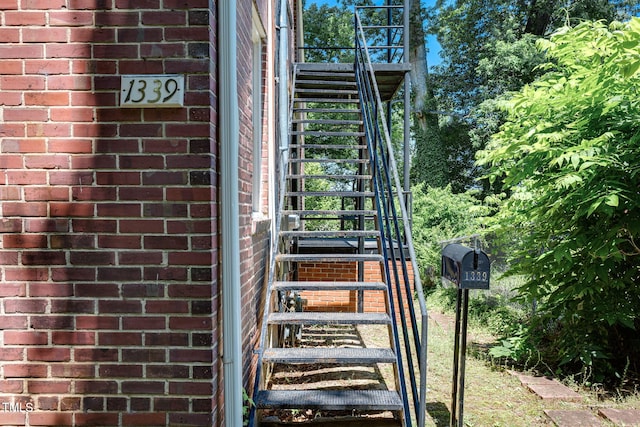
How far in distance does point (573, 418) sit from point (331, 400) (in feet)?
6.89

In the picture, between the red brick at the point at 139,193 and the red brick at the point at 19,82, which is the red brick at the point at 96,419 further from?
the red brick at the point at 19,82

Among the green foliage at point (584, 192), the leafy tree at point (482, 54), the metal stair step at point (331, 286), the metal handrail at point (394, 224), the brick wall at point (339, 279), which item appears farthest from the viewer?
the leafy tree at point (482, 54)

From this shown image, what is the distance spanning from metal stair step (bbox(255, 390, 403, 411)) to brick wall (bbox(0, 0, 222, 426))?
89 centimetres

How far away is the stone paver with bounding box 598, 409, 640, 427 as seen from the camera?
373 centimetres

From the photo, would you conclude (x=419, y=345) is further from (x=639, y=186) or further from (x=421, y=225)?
(x=421, y=225)

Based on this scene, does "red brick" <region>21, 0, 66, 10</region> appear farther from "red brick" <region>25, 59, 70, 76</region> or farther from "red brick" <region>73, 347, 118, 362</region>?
"red brick" <region>73, 347, 118, 362</region>

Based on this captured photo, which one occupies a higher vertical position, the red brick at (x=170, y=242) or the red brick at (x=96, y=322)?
the red brick at (x=170, y=242)

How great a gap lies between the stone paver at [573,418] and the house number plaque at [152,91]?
3.70 metres

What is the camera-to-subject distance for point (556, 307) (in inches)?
205

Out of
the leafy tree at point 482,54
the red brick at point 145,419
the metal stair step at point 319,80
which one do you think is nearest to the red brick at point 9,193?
the red brick at point 145,419

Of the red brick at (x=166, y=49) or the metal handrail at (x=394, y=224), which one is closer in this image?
the red brick at (x=166, y=49)

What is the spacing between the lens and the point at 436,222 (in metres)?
13.0

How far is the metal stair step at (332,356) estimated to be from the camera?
11.5 feet

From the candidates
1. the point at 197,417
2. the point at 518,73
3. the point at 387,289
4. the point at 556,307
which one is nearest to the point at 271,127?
the point at 387,289
